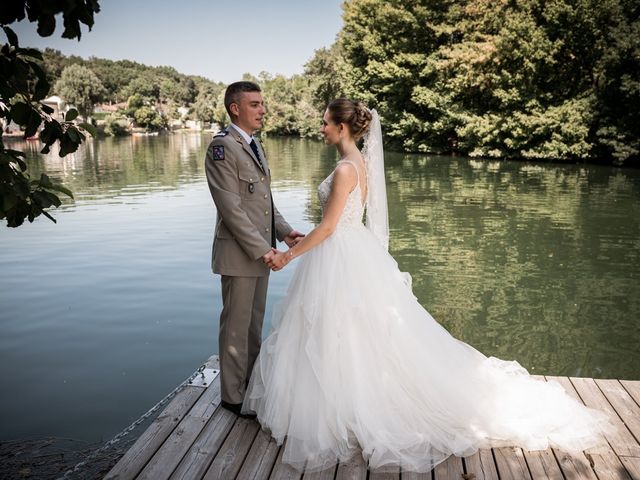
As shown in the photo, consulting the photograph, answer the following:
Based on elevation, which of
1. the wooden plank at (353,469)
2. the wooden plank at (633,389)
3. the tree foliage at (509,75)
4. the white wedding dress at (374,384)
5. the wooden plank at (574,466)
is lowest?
the wooden plank at (633,389)

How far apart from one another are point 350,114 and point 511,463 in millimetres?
2422

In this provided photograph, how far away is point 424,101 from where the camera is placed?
36.0 meters

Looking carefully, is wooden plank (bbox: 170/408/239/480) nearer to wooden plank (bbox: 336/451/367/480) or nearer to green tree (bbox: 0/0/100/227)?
wooden plank (bbox: 336/451/367/480)

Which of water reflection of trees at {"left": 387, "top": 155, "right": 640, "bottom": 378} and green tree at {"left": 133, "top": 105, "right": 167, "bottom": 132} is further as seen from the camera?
green tree at {"left": 133, "top": 105, "right": 167, "bottom": 132}

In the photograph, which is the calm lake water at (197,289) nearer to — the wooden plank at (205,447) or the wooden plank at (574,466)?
the wooden plank at (205,447)

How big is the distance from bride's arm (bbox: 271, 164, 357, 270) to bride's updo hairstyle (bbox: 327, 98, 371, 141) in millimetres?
326

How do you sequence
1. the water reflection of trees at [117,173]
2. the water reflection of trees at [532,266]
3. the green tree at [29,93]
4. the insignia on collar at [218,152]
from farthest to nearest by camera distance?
the water reflection of trees at [117,173]
the water reflection of trees at [532,266]
the insignia on collar at [218,152]
the green tree at [29,93]

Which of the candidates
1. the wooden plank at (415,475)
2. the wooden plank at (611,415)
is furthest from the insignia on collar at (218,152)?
the wooden plank at (611,415)

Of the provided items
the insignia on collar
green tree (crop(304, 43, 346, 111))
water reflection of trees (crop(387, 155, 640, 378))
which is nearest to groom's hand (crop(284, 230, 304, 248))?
the insignia on collar

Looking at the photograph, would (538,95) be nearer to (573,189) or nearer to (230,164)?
→ (573,189)

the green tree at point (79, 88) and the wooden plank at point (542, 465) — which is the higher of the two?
the green tree at point (79, 88)

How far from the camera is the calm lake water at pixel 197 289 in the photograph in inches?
237

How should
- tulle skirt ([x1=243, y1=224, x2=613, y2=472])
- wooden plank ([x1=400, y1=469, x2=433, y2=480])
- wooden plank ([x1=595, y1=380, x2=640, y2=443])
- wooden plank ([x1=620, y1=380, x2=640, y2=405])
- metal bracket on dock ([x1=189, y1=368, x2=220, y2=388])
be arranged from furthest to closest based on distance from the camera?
metal bracket on dock ([x1=189, y1=368, x2=220, y2=388]) → wooden plank ([x1=620, y1=380, x2=640, y2=405]) → wooden plank ([x1=595, y1=380, x2=640, y2=443]) → tulle skirt ([x1=243, y1=224, x2=613, y2=472]) → wooden plank ([x1=400, y1=469, x2=433, y2=480])

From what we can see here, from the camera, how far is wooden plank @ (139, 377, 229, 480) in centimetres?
305
